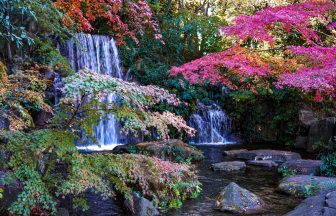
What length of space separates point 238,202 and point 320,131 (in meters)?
8.89

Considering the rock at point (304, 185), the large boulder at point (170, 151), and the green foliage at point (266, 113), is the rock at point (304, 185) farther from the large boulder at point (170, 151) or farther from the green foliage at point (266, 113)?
the green foliage at point (266, 113)

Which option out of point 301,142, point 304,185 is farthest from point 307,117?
point 304,185

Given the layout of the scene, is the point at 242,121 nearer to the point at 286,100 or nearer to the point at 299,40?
the point at 286,100

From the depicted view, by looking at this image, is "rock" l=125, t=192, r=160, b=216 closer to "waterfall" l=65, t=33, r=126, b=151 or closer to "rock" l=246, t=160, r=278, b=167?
"rock" l=246, t=160, r=278, b=167

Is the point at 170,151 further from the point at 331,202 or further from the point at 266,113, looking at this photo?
the point at 266,113

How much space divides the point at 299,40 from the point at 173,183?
620 inches

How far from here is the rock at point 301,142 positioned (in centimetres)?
1487

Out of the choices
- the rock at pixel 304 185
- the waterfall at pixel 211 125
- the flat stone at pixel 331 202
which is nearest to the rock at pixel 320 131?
the waterfall at pixel 211 125

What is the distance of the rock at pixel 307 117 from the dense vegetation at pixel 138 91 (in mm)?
316

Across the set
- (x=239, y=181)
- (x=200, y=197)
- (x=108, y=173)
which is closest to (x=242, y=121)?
(x=239, y=181)

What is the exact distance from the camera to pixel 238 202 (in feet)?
21.2

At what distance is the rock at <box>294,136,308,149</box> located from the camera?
48.8 ft

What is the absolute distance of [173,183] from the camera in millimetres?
6512

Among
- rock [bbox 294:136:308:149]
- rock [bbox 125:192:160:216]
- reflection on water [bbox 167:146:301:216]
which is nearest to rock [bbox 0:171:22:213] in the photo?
rock [bbox 125:192:160:216]
